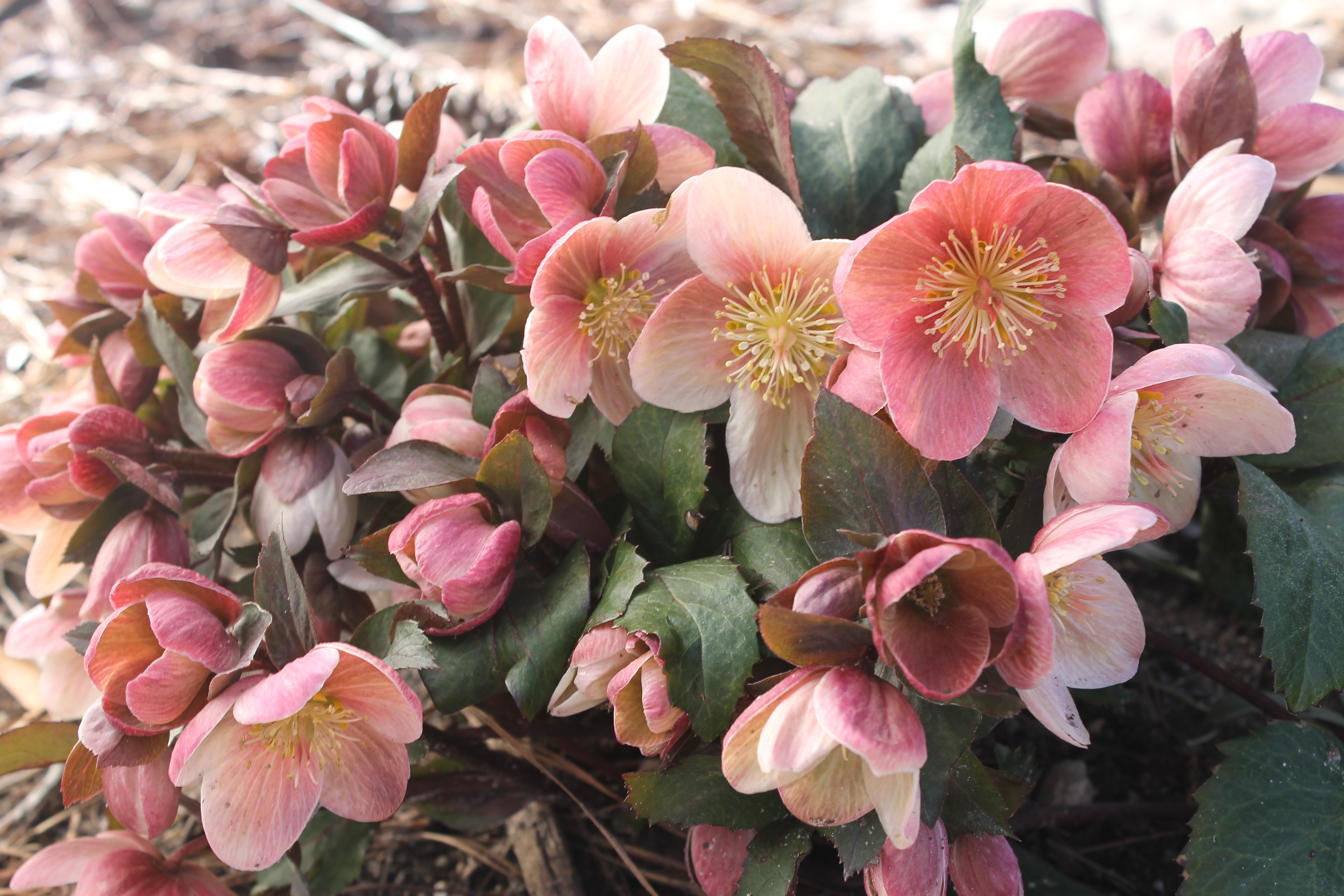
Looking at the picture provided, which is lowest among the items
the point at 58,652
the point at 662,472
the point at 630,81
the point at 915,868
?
the point at 58,652

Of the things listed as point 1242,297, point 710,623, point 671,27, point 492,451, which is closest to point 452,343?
point 492,451

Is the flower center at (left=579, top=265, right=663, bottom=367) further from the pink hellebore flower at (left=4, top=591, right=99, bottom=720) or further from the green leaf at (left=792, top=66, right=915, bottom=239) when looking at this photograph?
the pink hellebore flower at (left=4, top=591, right=99, bottom=720)

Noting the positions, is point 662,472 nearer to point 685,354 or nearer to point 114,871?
point 685,354

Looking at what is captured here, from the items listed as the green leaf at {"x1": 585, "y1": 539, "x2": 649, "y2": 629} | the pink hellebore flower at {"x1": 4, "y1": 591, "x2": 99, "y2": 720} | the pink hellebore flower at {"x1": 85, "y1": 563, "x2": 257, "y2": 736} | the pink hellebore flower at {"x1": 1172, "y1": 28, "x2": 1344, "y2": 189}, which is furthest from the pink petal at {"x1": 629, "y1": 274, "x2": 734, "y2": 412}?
the pink hellebore flower at {"x1": 4, "y1": 591, "x2": 99, "y2": 720}

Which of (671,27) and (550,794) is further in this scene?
(671,27)

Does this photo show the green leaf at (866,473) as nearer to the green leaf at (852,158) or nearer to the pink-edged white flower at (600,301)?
the pink-edged white flower at (600,301)

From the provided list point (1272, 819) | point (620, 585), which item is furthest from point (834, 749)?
point (1272, 819)

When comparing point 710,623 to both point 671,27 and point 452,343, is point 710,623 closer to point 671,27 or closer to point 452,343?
point 452,343
